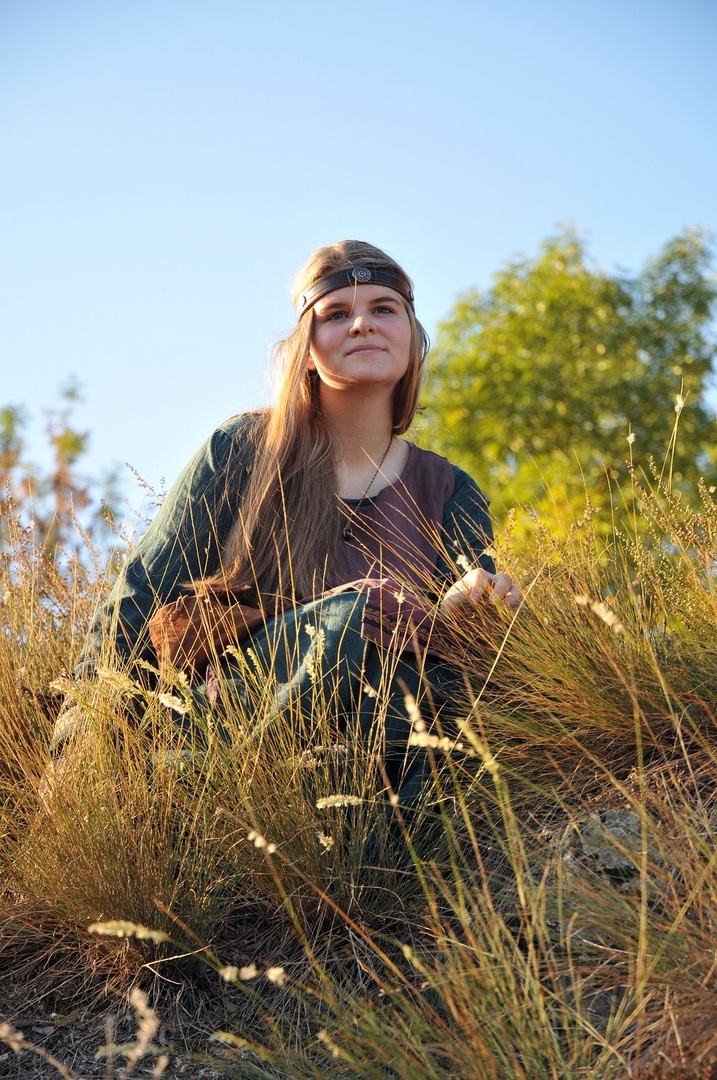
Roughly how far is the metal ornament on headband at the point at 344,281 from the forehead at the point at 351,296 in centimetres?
1

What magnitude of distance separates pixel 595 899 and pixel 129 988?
3.48 ft

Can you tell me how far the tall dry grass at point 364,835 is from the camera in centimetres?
183

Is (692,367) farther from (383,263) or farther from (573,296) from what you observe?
(383,263)

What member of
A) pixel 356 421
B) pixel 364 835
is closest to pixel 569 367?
pixel 356 421

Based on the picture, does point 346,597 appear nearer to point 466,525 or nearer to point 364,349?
point 466,525

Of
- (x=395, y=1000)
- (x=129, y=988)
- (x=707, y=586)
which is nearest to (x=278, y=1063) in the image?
(x=395, y=1000)

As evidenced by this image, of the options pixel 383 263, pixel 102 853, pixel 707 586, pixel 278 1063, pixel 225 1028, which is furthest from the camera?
pixel 383 263

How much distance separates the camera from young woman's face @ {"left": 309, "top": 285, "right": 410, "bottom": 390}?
306cm

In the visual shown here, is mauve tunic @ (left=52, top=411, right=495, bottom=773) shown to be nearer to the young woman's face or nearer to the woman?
the woman

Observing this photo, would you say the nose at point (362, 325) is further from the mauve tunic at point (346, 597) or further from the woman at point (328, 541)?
the mauve tunic at point (346, 597)

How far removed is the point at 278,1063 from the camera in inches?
67.7

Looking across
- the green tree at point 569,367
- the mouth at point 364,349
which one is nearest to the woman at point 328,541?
the mouth at point 364,349

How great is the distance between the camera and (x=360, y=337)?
307 centimetres

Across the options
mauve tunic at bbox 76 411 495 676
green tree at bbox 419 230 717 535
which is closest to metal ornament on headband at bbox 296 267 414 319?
mauve tunic at bbox 76 411 495 676
